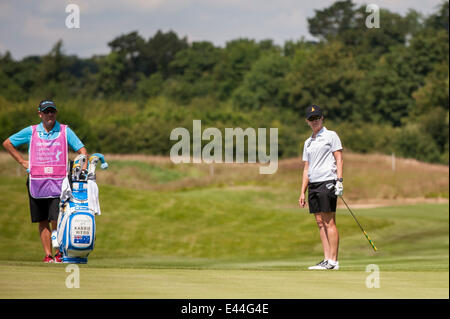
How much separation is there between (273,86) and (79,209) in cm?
7112

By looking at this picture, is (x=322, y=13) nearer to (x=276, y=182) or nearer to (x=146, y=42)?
(x=146, y=42)

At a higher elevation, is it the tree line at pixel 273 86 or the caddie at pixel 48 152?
the tree line at pixel 273 86

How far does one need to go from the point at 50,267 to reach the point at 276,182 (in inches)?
1370

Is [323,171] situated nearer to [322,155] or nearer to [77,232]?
[322,155]

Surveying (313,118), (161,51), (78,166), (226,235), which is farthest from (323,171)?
(161,51)

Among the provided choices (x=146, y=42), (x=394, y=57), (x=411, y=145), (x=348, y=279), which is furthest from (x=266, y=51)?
(x=348, y=279)

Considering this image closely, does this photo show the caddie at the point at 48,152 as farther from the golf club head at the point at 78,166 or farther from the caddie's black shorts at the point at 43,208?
the golf club head at the point at 78,166

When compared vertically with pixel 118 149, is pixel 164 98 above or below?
above

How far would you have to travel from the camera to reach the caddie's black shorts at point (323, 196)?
8.89m

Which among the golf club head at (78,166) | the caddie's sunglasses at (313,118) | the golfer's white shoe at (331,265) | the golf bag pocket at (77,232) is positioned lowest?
the golfer's white shoe at (331,265)

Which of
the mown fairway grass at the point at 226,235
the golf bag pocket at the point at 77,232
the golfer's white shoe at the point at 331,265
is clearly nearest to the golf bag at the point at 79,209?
the golf bag pocket at the point at 77,232

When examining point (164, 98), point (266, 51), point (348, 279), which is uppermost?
point (266, 51)

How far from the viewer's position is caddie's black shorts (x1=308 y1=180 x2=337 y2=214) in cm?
889

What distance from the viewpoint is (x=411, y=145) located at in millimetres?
59844
